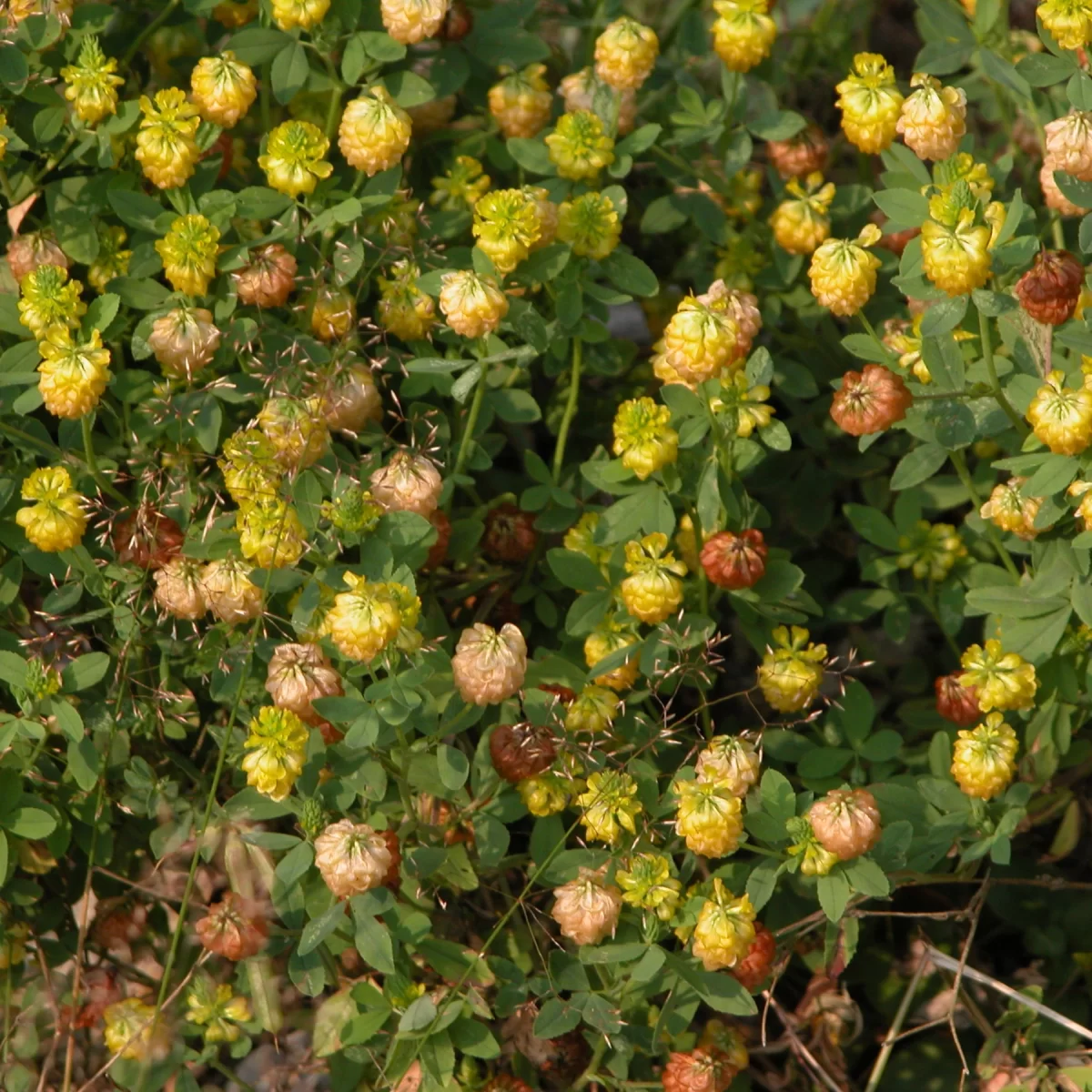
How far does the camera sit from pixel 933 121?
2.33 meters

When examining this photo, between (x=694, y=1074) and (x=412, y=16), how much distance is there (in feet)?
6.29

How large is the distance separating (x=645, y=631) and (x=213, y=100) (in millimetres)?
1259

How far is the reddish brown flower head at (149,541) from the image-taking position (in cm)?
248

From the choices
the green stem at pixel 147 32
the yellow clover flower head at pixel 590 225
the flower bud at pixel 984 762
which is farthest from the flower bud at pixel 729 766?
the green stem at pixel 147 32

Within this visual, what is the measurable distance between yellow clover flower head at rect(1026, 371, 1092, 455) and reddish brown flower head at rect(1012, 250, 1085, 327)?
140 millimetres

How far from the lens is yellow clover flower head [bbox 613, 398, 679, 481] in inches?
98.6

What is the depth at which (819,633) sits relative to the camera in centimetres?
327

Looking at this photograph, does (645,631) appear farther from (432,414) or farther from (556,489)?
(432,414)

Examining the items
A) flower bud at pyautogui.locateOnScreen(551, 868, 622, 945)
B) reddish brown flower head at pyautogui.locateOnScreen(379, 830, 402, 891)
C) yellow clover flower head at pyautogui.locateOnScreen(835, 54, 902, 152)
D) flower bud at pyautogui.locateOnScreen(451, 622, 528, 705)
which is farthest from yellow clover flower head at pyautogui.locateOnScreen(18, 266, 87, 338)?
yellow clover flower head at pyautogui.locateOnScreen(835, 54, 902, 152)

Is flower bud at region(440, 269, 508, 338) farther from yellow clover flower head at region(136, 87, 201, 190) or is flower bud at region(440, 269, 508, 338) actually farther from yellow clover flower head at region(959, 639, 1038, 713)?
yellow clover flower head at region(959, 639, 1038, 713)

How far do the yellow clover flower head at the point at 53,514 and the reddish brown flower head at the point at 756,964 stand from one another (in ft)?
4.47

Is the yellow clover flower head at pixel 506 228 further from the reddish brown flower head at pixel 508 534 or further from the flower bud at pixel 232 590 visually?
the flower bud at pixel 232 590

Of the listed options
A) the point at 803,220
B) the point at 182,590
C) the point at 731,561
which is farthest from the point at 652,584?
the point at 803,220

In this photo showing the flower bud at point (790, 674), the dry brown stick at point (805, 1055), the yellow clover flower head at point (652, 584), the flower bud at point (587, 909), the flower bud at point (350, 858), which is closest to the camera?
the flower bud at point (350, 858)
